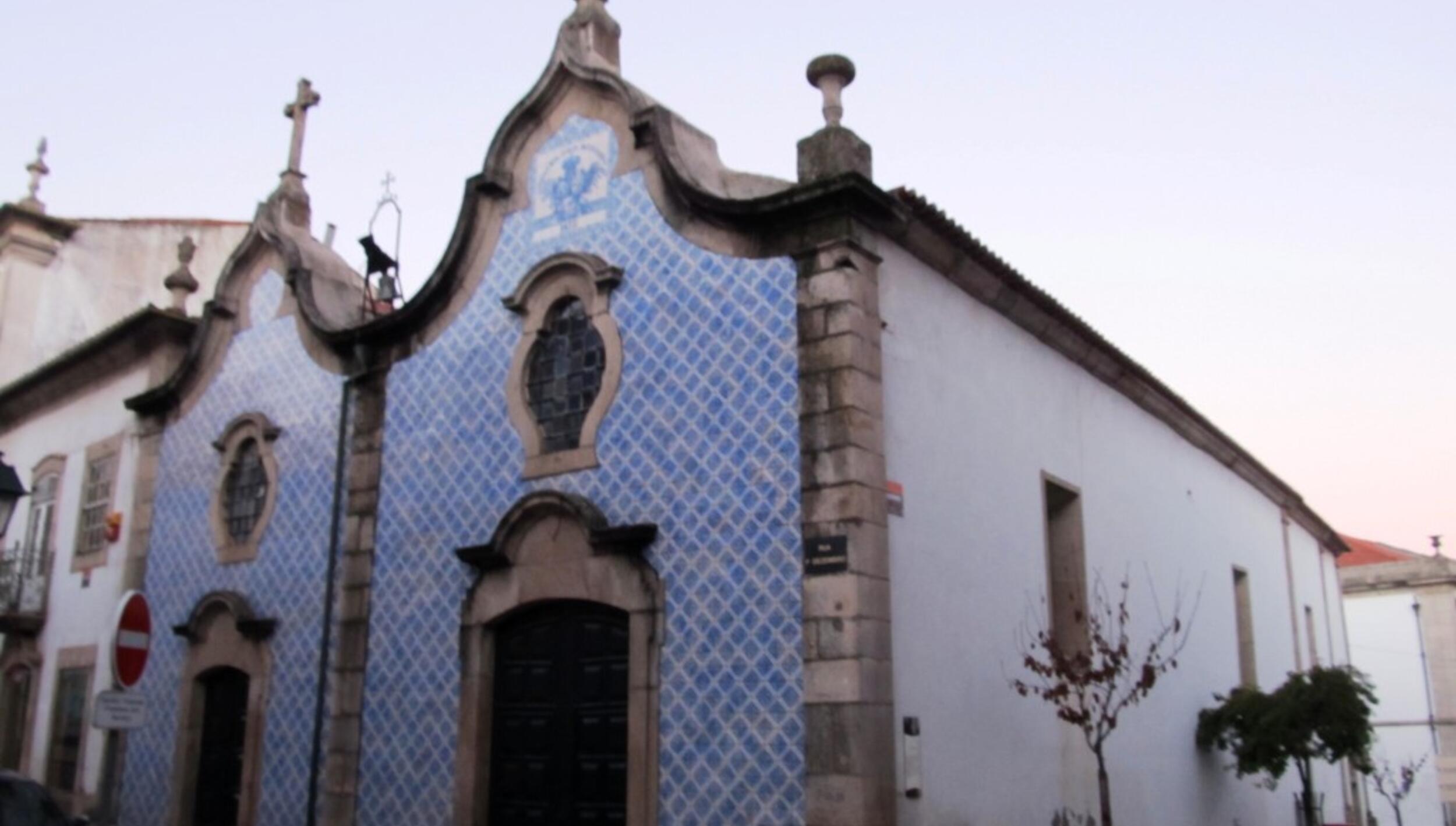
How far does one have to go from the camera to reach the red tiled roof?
107 feet

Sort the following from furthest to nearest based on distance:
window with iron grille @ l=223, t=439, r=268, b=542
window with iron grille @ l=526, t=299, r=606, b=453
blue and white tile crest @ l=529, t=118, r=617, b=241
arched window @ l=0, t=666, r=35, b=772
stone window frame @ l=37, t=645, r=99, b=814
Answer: arched window @ l=0, t=666, r=35, b=772 < stone window frame @ l=37, t=645, r=99, b=814 < window with iron grille @ l=223, t=439, r=268, b=542 < blue and white tile crest @ l=529, t=118, r=617, b=241 < window with iron grille @ l=526, t=299, r=606, b=453

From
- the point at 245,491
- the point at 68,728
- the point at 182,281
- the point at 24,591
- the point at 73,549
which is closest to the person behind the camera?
the point at 245,491

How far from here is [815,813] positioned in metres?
7.98

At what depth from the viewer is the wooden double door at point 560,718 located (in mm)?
9305

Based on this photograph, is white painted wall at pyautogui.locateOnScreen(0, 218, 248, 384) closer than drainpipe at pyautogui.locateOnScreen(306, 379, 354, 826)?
No

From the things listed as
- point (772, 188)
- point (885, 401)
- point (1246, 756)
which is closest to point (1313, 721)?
point (1246, 756)

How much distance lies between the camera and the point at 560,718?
31.8ft

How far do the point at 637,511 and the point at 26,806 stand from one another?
4173 millimetres

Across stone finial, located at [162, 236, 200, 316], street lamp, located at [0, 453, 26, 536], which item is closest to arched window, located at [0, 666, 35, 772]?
stone finial, located at [162, 236, 200, 316]

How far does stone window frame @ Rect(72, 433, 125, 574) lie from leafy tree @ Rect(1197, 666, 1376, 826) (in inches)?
488

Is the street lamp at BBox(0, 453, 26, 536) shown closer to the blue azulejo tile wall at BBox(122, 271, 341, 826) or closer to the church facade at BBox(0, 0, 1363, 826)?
the church facade at BBox(0, 0, 1363, 826)

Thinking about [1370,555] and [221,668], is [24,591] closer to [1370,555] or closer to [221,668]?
[221,668]

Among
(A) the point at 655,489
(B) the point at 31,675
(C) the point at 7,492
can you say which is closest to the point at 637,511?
(A) the point at 655,489

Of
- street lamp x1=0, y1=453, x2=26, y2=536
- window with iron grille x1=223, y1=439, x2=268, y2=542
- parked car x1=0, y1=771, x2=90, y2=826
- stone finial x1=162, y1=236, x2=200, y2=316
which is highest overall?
stone finial x1=162, y1=236, x2=200, y2=316
